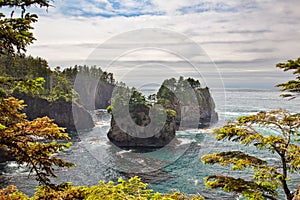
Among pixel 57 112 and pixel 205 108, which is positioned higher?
pixel 205 108

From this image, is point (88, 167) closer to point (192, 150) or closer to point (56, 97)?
point (192, 150)

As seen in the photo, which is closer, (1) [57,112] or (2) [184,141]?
(2) [184,141]

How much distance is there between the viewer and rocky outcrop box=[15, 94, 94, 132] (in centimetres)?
6375

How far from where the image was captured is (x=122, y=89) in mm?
57562

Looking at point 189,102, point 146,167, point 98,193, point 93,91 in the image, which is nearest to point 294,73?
point 98,193

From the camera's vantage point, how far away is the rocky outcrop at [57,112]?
63.8 metres

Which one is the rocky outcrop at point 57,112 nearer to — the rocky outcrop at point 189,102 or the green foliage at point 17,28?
the rocky outcrop at point 189,102

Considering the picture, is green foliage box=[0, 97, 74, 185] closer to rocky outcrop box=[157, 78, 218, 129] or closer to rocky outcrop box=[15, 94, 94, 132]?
rocky outcrop box=[157, 78, 218, 129]

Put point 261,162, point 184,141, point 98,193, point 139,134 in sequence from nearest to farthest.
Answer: point 98,193 → point 261,162 → point 139,134 → point 184,141

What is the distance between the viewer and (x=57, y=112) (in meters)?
64.4

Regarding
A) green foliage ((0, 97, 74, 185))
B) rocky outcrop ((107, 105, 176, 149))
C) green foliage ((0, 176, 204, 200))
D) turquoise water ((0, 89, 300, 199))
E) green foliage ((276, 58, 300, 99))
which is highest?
green foliage ((276, 58, 300, 99))

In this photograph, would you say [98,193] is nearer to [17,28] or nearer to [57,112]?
[17,28]

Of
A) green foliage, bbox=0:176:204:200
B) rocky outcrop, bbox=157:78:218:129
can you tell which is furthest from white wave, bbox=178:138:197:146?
green foliage, bbox=0:176:204:200

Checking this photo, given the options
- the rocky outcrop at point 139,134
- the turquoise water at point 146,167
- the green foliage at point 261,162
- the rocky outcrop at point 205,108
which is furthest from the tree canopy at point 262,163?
the rocky outcrop at point 205,108
